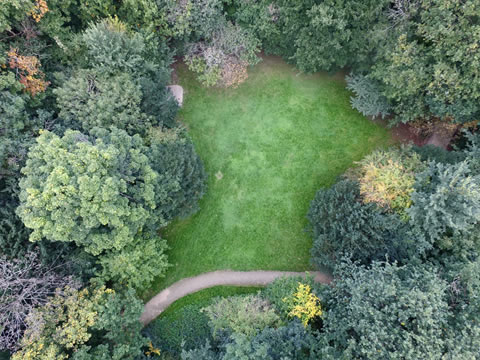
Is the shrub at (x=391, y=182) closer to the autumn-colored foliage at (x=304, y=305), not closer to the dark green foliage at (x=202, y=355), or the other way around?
the autumn-colored foliage at (x=304, y=305)

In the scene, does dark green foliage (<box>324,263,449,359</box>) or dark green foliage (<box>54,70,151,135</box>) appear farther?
dark green foliage (<box>54,70,151,135</box>)

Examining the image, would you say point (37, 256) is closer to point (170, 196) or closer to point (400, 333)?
point (170, 196)

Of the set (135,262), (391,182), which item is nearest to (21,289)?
(135,262)

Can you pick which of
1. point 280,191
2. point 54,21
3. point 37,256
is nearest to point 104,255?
point 37,256

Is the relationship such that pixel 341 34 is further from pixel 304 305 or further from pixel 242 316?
pixel 242 316

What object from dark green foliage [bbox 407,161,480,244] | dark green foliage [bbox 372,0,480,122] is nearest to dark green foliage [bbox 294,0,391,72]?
dark green foliage [bbox 372,0,480,122]

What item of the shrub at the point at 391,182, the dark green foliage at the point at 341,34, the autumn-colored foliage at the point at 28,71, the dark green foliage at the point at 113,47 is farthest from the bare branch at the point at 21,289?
the dark green foliage at the point at 341,34

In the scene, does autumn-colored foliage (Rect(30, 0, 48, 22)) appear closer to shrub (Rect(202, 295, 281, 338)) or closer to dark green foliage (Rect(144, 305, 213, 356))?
shrub (Rect(202, 295, 281, 338))
